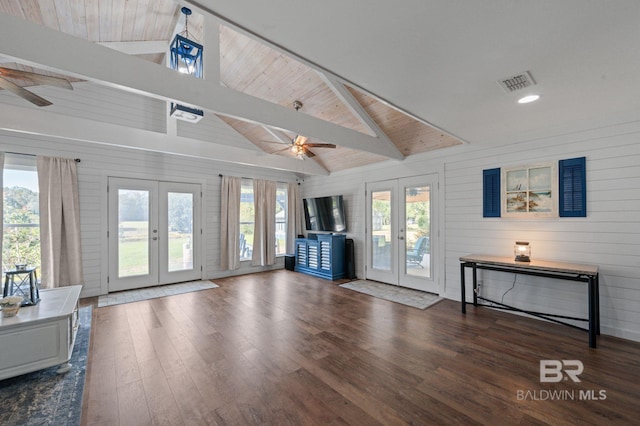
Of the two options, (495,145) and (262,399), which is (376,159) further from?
(262,399)

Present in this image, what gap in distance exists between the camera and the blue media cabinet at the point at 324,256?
6125mm

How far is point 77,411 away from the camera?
200 centimetres

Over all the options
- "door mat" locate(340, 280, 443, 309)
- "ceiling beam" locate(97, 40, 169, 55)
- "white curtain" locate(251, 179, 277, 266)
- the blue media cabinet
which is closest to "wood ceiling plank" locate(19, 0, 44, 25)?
"ceiling beam" locate(97, 40, 169, 55)

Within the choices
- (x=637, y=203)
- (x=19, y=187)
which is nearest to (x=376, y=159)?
(x=637, y=203)

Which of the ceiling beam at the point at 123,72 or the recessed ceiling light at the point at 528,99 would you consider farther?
the recessed ceiling light at the point at 528,99

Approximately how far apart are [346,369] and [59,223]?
500cm

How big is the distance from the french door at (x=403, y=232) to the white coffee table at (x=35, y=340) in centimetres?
475

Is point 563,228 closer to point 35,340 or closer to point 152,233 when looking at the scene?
point 35,340

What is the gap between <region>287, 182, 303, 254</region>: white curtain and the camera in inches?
292

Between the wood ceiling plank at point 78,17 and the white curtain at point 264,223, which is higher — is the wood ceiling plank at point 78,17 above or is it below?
above

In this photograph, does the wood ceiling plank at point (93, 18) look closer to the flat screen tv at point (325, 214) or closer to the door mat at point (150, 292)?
the door mat at point (150, 292)

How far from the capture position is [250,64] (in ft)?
14.3

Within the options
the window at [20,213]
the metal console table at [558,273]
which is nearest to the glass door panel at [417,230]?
the metal console table at [558,273]

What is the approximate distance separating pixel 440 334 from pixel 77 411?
132 inches
